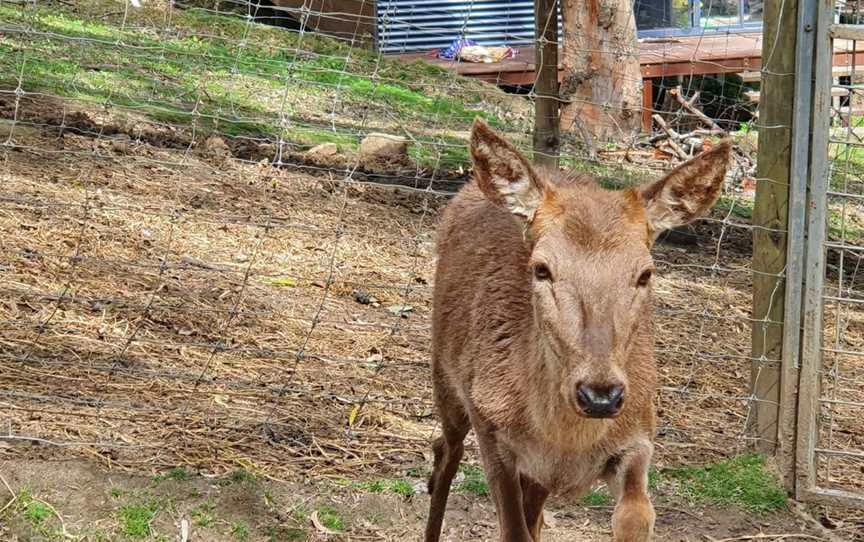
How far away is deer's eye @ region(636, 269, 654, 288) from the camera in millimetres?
4379

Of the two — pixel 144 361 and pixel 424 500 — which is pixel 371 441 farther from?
pixel 144 361

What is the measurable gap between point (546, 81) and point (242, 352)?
2.47 metres

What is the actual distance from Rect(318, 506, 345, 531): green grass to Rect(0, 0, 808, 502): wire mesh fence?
13.2 inches

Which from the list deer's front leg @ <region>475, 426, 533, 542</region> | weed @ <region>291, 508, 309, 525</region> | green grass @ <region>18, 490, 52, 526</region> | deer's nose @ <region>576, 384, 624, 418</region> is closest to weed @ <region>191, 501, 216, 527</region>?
weed @ <region>291, 508, 309, 525</region>

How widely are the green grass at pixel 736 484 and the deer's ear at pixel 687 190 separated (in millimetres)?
2048

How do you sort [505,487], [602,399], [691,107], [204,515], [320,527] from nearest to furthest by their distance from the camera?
[602,399] < [505,487] < [204,515] < [320,527] < [691,107]

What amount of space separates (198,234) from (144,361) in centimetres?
220

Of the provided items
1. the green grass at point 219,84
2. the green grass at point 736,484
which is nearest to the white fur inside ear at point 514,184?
the green grass at point 736,484

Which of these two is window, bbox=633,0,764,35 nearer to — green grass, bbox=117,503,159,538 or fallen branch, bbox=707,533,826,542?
fallen branch, bbox=707,533,826,542

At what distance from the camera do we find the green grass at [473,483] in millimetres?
6293

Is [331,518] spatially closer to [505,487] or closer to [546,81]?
[505,487]

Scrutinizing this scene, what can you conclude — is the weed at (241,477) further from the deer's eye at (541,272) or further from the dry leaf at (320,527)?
the deer's eye at (541,272)

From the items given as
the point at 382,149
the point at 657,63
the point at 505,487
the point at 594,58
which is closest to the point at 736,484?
the point at 505,487

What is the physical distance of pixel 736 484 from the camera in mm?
6316
